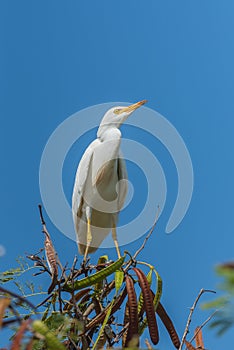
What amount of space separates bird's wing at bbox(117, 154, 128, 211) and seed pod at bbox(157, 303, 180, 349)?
102 inches

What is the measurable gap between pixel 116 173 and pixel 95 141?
0.43 m

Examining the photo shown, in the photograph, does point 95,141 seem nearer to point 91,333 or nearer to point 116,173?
point 116,173

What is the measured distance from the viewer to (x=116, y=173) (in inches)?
189

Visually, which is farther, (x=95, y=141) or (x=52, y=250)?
(x=95, y=141)

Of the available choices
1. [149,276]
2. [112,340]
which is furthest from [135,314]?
[149,276]

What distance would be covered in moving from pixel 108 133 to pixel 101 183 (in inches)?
20.0

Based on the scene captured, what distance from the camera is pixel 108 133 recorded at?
4.97 metres

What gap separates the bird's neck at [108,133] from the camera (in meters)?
4.89

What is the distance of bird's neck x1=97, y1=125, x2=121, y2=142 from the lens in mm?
4891

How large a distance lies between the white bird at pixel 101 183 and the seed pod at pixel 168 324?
7.33 ft

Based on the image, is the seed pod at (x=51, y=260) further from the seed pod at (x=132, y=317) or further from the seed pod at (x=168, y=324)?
the seed pod at (x=168, y=324)

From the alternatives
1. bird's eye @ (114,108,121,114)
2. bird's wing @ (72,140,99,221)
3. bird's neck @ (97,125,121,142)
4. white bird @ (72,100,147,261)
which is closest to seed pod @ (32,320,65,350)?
white bird @ (72,100,147,261)

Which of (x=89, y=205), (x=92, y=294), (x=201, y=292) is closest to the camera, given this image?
(x=201, y=292)

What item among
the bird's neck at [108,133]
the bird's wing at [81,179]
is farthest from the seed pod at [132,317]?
the bird's neck at [108,133]
